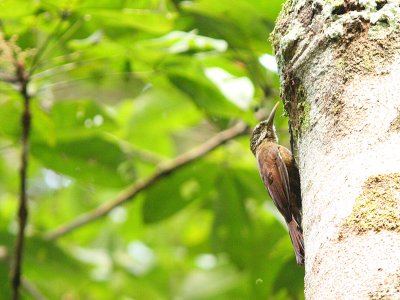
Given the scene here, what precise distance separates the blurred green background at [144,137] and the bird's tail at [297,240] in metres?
0.98

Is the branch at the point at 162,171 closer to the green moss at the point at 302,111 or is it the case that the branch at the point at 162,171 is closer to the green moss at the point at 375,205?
the green moss at the point at 302,111

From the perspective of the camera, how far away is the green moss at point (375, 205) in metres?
1.73

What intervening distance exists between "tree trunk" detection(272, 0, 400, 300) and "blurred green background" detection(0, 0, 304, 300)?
3.82 ft

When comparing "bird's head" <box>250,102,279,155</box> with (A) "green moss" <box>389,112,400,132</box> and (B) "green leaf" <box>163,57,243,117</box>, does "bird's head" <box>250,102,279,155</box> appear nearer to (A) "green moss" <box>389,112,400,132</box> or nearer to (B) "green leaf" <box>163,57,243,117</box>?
(B) "green leaf" <box>163,57,243,117</box>

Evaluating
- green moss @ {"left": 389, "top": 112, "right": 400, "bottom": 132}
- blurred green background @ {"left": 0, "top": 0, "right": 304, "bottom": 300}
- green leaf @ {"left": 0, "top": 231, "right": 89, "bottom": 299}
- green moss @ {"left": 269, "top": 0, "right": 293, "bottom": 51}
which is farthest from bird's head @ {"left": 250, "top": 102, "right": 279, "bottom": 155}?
green moss @ {"left": 389, "top": 112, "right": 400, "bottom": 132}

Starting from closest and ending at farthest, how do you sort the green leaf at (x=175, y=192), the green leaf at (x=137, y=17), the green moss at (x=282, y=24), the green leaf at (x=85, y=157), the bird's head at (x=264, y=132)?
the green moss at (x=282, y=24)
the green leaf at (x=137, y=17)
the bird's head at (x=264, y=132)
the green leaf at (x=85, y=157)
the green leaf at (x=175, y=192)

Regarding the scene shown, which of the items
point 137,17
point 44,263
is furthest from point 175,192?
point 137,17

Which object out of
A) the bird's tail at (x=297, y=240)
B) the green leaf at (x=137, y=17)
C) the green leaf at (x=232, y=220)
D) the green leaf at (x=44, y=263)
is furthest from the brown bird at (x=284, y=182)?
the green leaf at (x=44, y=263)

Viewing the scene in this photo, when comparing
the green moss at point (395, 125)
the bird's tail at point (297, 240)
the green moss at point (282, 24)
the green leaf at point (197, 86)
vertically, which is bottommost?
the green leaf at point (197, 86)

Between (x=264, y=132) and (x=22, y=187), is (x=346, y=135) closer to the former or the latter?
(x=264, y=132)

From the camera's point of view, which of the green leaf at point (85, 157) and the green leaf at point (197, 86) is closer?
the green leaf at point (197, 86)

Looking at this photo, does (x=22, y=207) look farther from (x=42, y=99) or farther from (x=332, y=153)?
(x=332, y=153)

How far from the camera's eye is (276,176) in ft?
10.2

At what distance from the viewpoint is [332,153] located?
1949 millimetres
